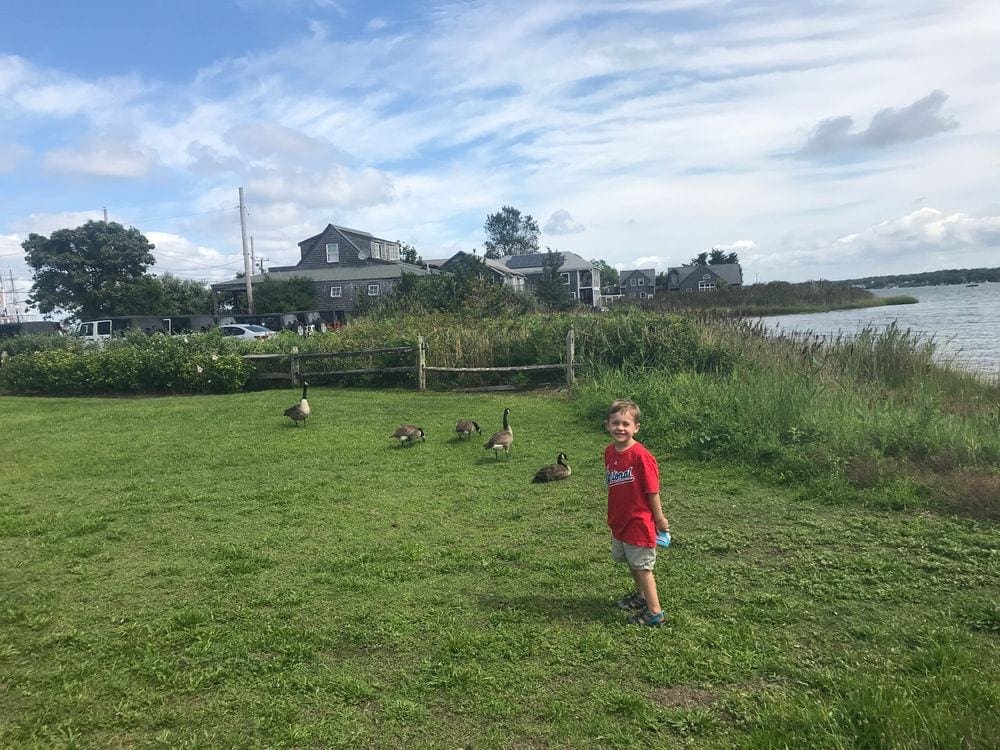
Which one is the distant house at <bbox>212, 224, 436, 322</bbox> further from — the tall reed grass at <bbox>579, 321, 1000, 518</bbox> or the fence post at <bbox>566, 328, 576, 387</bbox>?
the tall reed grass at <bbox>579, 321, 1000, 518</bbox>

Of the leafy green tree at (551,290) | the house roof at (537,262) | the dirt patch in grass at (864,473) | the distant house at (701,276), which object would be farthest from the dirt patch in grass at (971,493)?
the distant house at (701,276)

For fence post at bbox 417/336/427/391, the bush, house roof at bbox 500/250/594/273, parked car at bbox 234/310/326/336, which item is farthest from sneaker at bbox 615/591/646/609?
house roof at bbox 500/250/594/273

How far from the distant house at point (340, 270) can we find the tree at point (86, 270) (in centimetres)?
761

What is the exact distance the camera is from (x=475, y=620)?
4355 millimetres

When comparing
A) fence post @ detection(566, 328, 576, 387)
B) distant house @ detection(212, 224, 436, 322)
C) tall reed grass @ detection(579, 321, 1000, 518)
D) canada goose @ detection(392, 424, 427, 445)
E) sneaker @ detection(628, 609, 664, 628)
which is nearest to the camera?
sneaker @ detection(628, 609, 664, 628)

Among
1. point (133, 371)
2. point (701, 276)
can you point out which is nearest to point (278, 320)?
point (133, 371)

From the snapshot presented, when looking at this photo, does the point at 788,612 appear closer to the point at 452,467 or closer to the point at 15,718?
the point at 15,718

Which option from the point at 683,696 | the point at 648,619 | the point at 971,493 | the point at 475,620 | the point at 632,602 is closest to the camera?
the point at 683,696

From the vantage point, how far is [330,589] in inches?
194

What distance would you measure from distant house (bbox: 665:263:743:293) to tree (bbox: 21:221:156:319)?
67380mm

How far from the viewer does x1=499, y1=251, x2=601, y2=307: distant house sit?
224ft

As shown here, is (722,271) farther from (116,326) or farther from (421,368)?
(421,368)

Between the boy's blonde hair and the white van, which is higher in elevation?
the white van

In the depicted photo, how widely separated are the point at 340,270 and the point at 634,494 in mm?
49039
